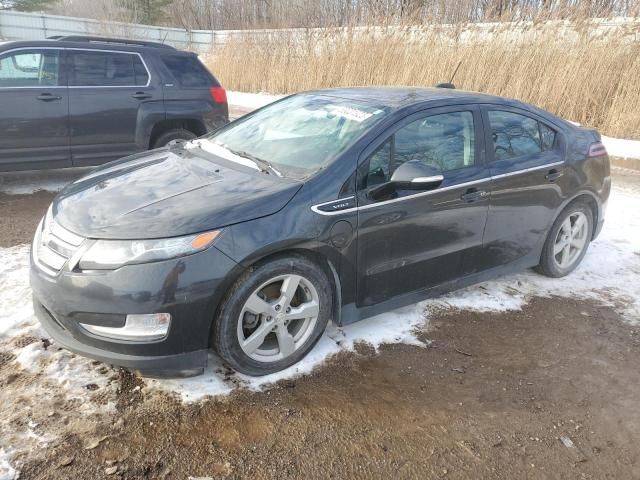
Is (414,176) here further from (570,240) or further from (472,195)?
(570,240)

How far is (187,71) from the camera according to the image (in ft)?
22.5

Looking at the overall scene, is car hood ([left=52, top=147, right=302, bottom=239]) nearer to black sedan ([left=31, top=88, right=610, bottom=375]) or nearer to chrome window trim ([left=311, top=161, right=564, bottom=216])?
black sedan ([left=31, top=88, right=610, bottom=375])

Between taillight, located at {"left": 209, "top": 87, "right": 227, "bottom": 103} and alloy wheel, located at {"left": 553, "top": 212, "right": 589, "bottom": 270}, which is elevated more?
taillight, located at {"left": 209, "top": 87, "right": 227, "bottom": 103}

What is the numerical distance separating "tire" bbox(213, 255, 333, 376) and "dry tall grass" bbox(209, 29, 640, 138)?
782cm

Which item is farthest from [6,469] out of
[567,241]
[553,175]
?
[567,241]

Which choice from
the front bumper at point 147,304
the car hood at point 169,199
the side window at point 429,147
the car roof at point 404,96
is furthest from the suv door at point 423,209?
the front bumper at point 147,304

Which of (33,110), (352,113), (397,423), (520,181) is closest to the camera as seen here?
(397,423)

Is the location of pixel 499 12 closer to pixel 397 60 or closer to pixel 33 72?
pixel 397 60

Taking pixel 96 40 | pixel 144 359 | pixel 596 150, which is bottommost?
pixel 144 359

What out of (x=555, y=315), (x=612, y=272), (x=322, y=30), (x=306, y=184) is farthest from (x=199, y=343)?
(x=322, y=30)

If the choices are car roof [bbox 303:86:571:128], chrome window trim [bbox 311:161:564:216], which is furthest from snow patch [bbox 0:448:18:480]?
car roof [bbox 303:86:571:128]

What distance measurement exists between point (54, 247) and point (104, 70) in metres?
4.28

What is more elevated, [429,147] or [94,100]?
[429,147]

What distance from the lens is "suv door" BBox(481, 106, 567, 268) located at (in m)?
3.77
